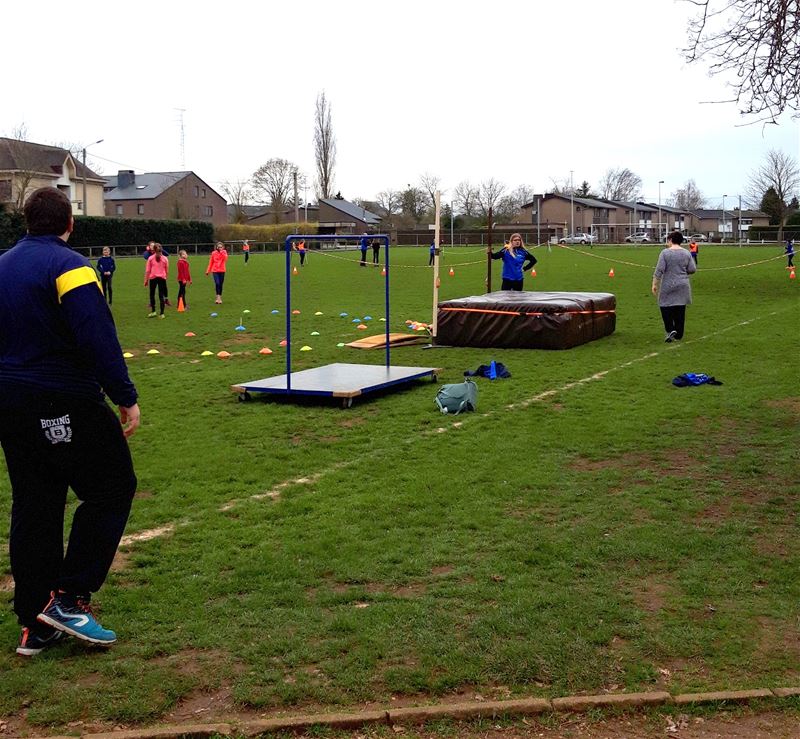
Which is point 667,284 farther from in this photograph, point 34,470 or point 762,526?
point 34,470

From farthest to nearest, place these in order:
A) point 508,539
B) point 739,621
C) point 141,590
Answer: point 508,539 < point 141,590 < point 739,621

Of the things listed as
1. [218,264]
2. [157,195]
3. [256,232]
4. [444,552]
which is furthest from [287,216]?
[444,552]

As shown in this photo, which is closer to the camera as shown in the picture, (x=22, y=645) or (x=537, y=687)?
(x=537, y=687)

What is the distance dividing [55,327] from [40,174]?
72.8 meters

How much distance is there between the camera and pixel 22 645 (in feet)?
14.3

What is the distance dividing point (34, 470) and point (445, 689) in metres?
2.05

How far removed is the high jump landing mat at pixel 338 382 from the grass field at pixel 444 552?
198 mm

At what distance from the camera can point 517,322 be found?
1598 centimetres

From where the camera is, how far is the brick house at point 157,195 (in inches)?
4010

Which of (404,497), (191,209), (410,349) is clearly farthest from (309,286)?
(191,209)

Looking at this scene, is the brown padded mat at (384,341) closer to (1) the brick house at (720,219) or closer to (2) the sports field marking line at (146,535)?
(2) the sports field marking line at (146,535)

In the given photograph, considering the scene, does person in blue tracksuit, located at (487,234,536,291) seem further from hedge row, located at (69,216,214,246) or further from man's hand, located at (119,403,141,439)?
hedge row, located at (69,216,214,246)

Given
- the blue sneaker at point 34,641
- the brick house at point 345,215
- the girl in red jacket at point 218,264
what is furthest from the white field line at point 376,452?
the brick house at point 345,215

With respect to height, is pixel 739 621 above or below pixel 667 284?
below
